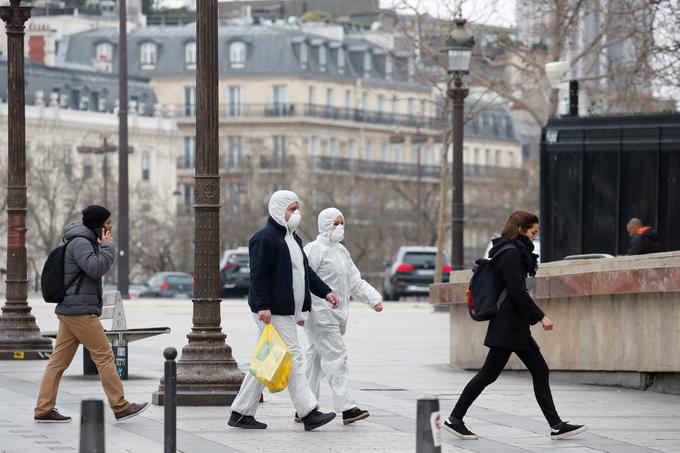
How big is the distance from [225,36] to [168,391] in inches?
4994

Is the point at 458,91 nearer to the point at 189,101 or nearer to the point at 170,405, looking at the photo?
the point at 170,405

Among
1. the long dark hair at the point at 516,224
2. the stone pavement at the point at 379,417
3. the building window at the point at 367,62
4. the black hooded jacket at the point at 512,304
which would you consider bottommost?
the stone pavement at the point at 379,417

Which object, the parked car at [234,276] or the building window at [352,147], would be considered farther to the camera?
the building window at [352,147]

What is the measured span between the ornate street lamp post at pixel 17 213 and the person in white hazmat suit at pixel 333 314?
24.4 feet

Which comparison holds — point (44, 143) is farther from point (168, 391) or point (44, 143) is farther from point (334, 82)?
point (168, 391)

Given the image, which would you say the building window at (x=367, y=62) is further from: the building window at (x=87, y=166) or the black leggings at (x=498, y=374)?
the black leggings at (x=498, y=374)

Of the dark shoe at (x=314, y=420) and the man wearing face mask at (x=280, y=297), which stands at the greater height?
the man wearing face mask at (x=280, y=297)

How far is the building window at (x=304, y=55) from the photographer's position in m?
138

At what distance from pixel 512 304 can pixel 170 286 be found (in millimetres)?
58581

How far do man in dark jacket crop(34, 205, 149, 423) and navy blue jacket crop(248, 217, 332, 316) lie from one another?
123cm

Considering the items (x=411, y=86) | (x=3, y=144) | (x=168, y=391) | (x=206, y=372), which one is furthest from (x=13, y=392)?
(x=411, y=86)

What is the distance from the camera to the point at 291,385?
51.1 ft

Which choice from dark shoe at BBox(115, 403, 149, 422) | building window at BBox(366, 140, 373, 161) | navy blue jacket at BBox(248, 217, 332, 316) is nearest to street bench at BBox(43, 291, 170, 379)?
dark shoe at BBox(115, 403, 149, 422)

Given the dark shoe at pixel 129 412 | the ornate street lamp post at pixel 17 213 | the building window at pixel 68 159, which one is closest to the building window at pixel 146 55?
the building window at pixel 68 159
